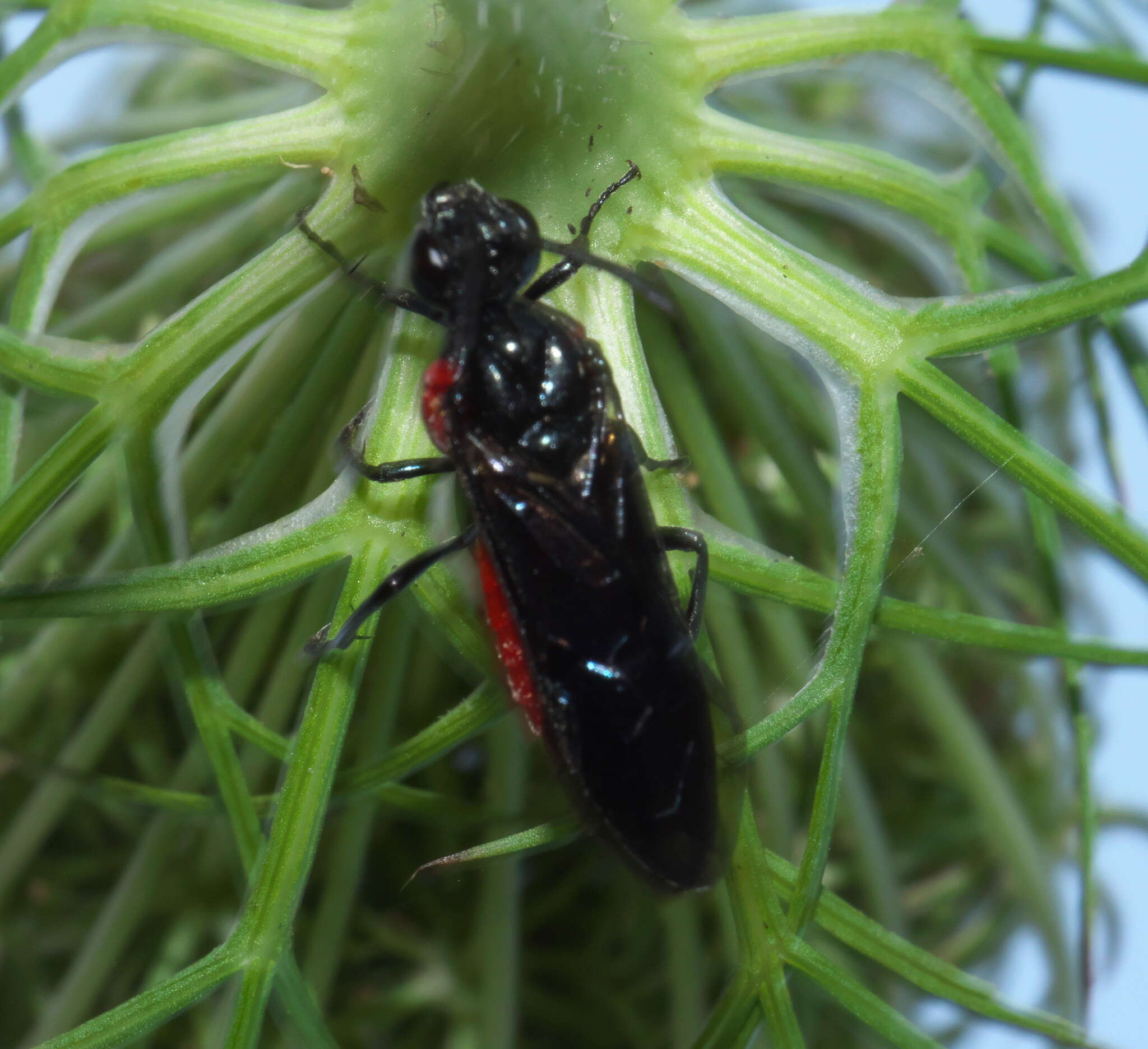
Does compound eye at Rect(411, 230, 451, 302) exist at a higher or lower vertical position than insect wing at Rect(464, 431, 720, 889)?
higher

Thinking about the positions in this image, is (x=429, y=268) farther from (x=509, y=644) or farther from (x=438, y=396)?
(x=509, y=644)

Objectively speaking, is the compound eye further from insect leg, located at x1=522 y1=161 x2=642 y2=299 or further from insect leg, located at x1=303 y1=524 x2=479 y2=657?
insect leg, located at x1=303 y1=524 x2=479 y2=657

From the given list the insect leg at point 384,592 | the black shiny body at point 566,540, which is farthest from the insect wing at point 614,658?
the insect leg at point 384,592

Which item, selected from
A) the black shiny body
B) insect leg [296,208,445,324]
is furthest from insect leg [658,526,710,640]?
insect leg [296,208,445,324]

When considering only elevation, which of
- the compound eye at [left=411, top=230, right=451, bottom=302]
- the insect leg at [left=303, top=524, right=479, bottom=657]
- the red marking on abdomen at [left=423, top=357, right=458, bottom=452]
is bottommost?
the insect leg at [left=303, top=524, right=479, bottom=657]

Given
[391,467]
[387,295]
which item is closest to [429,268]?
[387,295]

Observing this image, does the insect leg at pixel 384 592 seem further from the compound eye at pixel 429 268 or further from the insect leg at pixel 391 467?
the compound eye at pixel 429 268

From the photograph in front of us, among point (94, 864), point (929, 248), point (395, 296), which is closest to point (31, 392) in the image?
point (395, 296)
